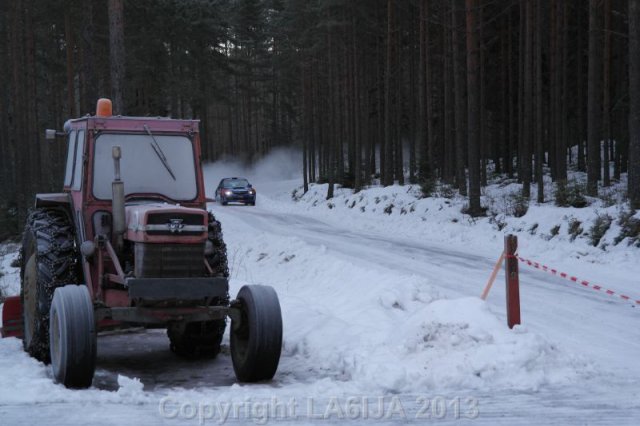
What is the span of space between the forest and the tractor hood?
34.3 ft

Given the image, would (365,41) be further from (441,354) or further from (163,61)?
(441,354)

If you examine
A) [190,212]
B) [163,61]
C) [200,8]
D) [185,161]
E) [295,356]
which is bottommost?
[295,356]

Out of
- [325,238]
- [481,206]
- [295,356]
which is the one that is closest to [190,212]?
[295,356]

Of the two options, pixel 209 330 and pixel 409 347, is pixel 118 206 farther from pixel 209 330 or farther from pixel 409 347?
pixel 409 347

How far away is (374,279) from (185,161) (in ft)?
15.2

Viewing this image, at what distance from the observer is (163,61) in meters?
40.8

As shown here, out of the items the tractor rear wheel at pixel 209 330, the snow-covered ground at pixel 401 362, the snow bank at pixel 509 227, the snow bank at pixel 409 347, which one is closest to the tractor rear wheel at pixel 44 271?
the snow-covered ground at pixel 401 362

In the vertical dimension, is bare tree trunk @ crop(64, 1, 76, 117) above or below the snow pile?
above

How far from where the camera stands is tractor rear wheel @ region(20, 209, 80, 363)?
7160 mm

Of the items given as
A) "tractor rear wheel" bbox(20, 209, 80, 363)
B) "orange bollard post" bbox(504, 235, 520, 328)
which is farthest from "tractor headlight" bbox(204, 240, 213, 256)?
"orange bollard post" bbox(504, 235, 520, 328)

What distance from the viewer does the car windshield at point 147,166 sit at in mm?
7547

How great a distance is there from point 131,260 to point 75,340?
A: 1308 mm

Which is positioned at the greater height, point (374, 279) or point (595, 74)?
point (595, 74)

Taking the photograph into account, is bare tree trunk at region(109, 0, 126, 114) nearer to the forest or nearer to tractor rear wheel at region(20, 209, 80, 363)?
the forest
